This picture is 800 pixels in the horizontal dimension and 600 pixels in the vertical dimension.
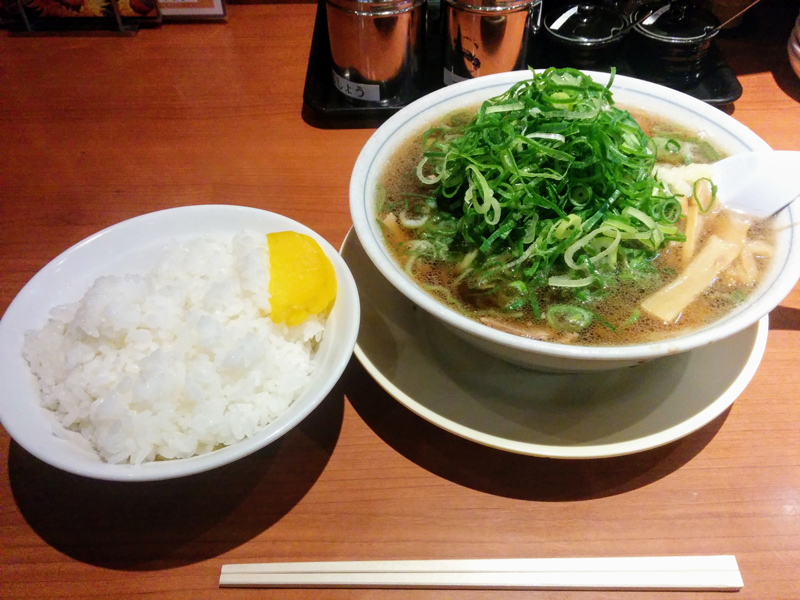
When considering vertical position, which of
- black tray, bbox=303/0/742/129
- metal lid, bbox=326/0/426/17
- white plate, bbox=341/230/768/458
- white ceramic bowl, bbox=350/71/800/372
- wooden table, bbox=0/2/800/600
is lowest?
wooden table, bbox=0/2/800/600

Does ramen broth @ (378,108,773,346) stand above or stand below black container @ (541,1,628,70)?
below

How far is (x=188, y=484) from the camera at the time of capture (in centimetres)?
110

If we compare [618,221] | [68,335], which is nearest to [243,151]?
[68,335]

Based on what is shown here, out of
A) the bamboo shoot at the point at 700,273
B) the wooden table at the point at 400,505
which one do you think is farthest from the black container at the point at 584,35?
the wooden table at the point at 400,505

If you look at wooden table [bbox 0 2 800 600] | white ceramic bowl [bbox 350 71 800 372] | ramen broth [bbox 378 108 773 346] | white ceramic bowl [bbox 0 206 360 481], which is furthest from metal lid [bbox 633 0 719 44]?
white ceramic bowl [bbox 0 206 360 481]

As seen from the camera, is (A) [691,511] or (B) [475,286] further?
(B) [475,286]

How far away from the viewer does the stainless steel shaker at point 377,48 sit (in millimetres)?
1828

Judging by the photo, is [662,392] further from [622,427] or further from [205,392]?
[205,392]

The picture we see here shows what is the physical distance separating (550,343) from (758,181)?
74 cm

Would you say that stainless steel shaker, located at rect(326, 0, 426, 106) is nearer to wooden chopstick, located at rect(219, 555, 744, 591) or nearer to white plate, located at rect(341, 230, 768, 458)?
white plate, located at rect(341, 230, 768, 458)

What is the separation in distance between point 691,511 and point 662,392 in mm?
236

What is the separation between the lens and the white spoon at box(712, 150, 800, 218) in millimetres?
1200

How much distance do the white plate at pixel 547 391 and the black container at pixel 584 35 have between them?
1312mm

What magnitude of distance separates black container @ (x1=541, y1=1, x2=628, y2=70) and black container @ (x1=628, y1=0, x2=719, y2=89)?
9 centimetres
